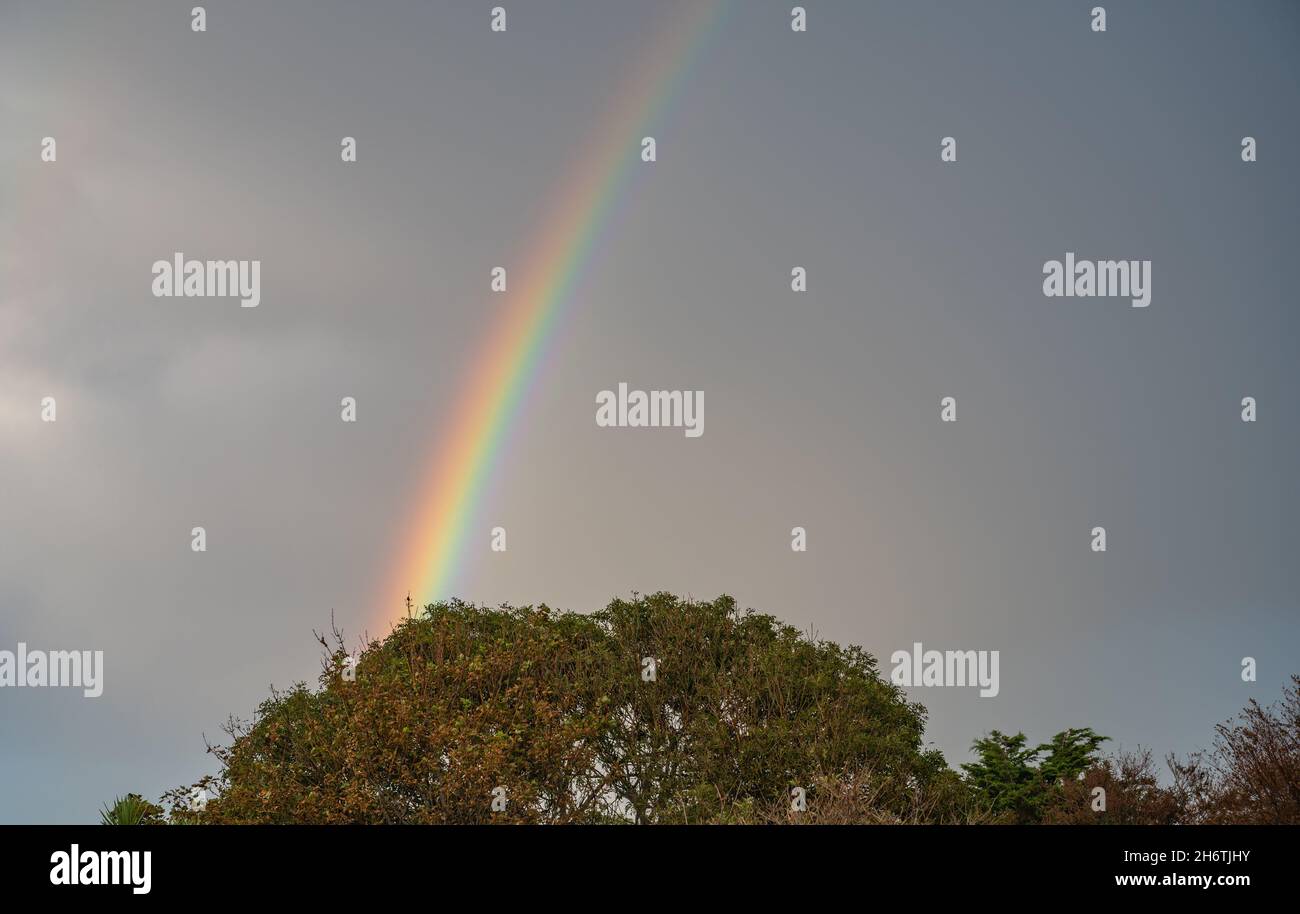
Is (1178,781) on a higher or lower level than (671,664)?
lower

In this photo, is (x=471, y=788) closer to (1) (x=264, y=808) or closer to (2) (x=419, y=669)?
(1) (x=264, y=808)

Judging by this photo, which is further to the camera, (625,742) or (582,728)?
(625,742)

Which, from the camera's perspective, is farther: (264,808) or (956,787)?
(956,787)
